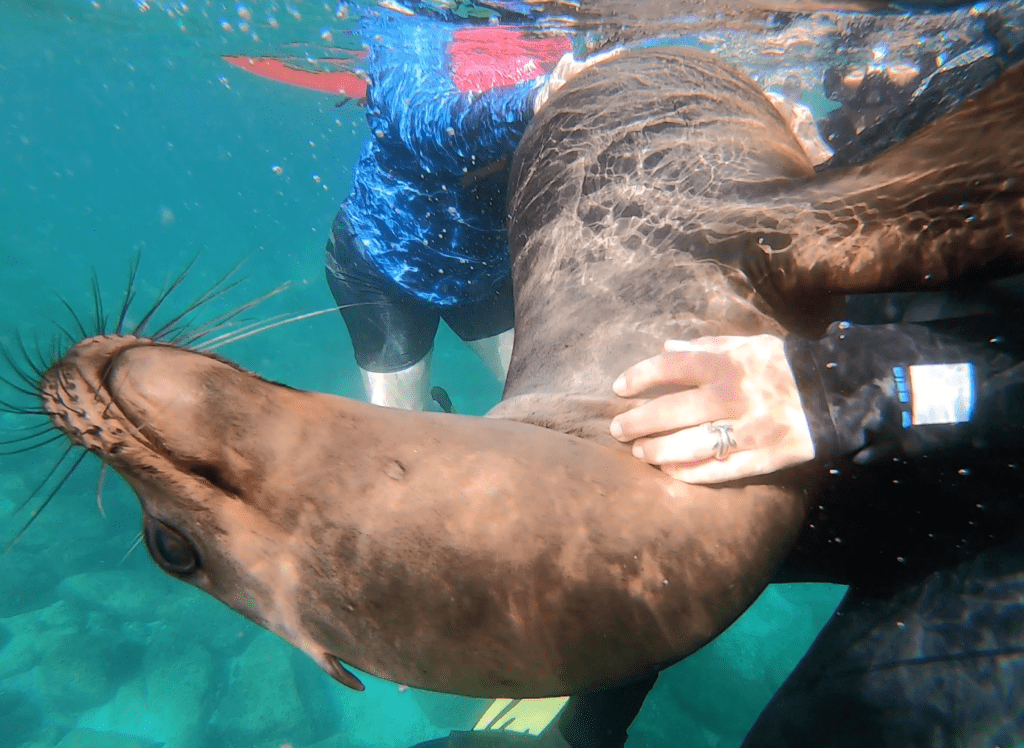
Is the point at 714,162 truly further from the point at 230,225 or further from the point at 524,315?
the point at 230,225

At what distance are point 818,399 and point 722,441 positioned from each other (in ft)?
1.36

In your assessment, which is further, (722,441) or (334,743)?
(334,743)

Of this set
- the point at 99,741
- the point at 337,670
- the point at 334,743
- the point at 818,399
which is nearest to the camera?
the point at 337,670

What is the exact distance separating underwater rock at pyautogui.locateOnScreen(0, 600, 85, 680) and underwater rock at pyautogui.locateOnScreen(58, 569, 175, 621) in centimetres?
36

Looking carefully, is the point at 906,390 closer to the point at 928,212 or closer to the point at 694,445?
the point at 928,212

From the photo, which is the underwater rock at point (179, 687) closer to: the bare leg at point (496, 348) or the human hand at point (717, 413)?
the bare leg at point (496, 348)

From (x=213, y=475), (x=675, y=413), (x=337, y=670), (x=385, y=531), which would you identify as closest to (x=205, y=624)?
(x=337, y=670)

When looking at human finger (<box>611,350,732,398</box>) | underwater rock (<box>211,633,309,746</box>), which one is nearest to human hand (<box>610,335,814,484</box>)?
human finger (<box>611,350,732,398</box>)

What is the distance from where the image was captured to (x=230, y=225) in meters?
71.2

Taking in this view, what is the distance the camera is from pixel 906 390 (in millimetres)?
1876

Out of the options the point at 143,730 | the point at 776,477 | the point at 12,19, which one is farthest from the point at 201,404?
the point at 12,19

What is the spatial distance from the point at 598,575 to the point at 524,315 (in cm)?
132

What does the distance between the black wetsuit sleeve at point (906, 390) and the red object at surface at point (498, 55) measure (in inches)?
412

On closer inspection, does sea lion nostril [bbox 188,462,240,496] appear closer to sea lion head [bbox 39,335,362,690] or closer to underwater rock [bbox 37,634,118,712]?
sea lion head [bbox 39,335,362,690]
